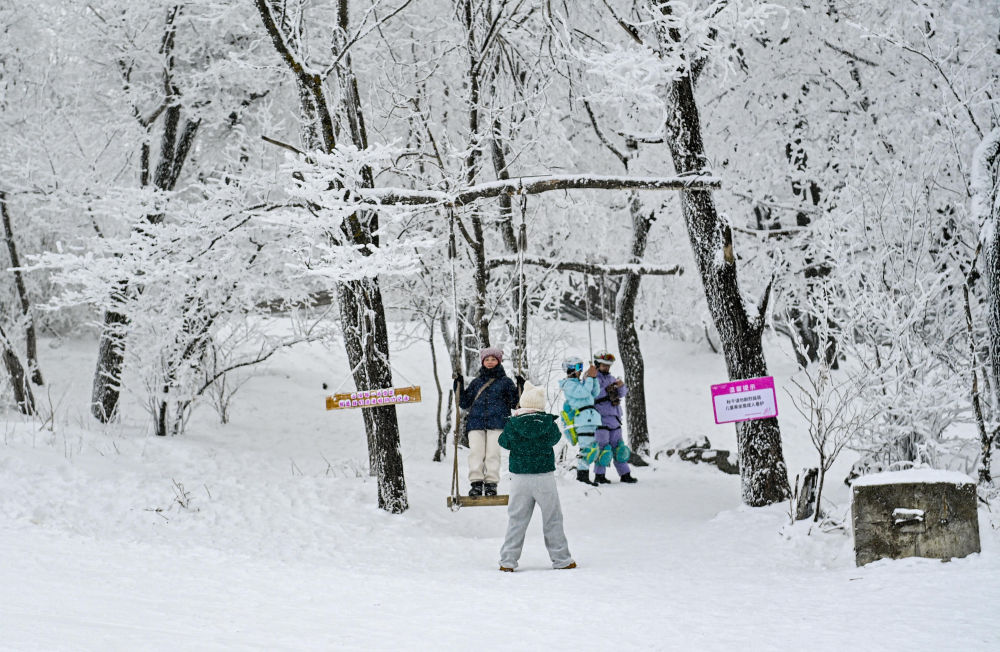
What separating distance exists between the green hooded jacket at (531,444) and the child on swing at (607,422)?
4.20 metres

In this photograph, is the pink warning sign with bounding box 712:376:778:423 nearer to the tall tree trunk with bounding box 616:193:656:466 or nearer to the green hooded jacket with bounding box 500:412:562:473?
the green hooded jacket with bounding box 500:412:562:473

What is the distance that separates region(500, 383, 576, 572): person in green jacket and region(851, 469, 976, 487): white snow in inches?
85.5

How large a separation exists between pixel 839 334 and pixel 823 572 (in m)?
2.69

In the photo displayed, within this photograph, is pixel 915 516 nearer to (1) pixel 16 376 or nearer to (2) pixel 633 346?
(2) pixel 633 346

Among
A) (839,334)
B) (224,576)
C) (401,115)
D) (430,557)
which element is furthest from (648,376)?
(224,576)

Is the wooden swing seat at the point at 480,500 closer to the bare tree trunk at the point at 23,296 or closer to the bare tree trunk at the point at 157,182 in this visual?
the bare tree trunk at the point at 157,182

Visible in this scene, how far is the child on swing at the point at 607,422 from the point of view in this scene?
1069cm

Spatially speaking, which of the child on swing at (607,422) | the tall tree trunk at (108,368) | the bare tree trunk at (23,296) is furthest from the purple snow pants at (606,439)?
the bare tree trunk at (23,296)

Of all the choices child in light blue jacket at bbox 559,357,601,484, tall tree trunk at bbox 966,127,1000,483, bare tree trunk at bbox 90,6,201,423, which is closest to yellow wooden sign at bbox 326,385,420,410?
child in light blue jacket at bbox 559,357,601,484

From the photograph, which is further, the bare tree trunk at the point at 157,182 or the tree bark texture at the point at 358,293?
the bare tree trunk at the point at 157,182

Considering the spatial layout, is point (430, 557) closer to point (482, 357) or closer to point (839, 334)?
point (482, 357)

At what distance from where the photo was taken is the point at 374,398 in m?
7.70

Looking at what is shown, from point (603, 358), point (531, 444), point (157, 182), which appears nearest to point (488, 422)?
point (531, 444)

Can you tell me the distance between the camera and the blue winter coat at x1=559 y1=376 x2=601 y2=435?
10430 mm
